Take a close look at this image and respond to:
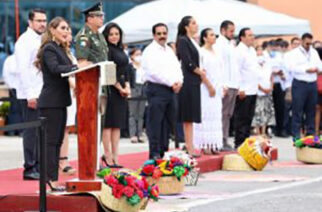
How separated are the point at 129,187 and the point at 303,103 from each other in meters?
12.6

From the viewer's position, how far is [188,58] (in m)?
16.9

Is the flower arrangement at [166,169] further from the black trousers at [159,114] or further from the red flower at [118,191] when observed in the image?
the black trousers at [159,114]

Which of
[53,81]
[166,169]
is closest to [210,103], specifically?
[166,169]

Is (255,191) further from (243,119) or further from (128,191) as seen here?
(243,119)

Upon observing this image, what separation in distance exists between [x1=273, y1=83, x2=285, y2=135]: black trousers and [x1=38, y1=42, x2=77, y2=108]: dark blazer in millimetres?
13639

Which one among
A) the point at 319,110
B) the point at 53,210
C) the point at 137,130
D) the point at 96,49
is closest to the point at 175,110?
the point at 96,49

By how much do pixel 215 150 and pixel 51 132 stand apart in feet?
18.8

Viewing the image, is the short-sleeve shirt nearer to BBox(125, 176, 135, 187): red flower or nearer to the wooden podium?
the wooden podium

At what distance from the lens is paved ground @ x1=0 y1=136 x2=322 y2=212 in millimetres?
12047

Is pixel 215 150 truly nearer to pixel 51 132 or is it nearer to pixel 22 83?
pixel 22 83

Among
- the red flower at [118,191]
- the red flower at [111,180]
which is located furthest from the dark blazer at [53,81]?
the red flower at [118,191]

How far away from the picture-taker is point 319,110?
25562 mm

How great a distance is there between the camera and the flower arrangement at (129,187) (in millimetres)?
11117

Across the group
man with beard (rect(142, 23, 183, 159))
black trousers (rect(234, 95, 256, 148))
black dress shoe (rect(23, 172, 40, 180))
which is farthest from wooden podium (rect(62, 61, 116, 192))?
black trousers (rect(234, 95, 256, 148))
